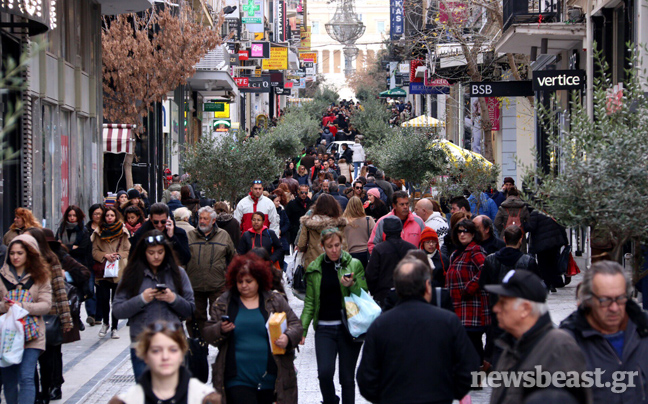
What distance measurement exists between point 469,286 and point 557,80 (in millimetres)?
9530

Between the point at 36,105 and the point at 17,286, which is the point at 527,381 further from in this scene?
the point at 36,105

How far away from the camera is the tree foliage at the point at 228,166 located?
18453mm

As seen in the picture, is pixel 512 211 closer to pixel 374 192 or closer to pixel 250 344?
pixel 374 192

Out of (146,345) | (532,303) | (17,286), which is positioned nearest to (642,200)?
(532,303)

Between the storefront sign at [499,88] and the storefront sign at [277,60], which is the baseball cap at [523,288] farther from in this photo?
the storefront sign at [277,60]

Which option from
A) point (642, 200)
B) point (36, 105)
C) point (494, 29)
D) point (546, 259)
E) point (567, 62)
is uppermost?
point (494, 29)

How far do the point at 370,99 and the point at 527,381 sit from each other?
181 feet

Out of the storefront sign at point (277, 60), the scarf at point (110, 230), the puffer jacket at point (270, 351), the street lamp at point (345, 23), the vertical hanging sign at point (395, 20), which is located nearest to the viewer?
the puffer jacket at point (270, 351)

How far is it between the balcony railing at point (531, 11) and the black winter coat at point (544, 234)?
6457 millimetres

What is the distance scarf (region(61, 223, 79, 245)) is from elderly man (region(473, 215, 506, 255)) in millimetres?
5363

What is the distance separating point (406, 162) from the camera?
71.9 ft

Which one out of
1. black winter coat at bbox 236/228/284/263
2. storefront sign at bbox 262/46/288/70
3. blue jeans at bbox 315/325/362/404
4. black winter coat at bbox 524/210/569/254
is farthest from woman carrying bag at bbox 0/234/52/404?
storefront sign at bbox 262/46/288/70

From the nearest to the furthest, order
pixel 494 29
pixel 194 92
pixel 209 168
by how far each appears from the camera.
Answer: pixel 209 168 < pixel 494 29 < pixel 194 92

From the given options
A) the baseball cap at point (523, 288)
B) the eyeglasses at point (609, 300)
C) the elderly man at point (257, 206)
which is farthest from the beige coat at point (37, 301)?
the elderly man at point (257, 206)
